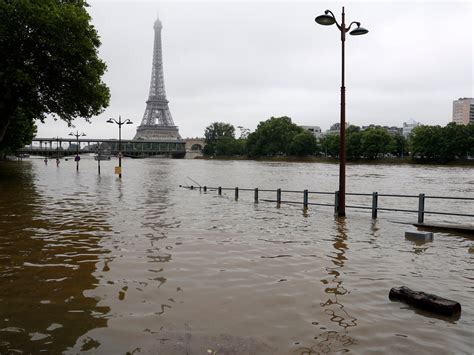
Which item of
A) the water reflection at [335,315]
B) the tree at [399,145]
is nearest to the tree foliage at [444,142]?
the tree at [399,145]

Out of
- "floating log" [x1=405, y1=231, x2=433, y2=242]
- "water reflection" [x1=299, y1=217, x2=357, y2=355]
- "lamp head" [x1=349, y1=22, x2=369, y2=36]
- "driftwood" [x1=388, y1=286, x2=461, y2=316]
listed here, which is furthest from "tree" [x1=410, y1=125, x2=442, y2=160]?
"driftwood" [x1=388, y1=286, x2=461, y2=316]

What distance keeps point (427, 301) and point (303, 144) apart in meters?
139

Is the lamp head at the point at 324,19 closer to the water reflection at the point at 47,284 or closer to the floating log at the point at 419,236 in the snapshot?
the floating log at the point at 419,236

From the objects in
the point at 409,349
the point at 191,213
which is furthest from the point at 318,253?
the point at 191,213

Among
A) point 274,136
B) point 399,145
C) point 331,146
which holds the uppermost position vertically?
point 274,136

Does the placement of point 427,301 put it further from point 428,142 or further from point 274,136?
point 274,136

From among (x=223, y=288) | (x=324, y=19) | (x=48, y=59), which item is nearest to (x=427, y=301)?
(x=223, y=288)

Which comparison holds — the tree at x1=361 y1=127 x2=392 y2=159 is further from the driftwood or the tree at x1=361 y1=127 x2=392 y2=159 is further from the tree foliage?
the driftwood

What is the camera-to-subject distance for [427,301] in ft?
19.8

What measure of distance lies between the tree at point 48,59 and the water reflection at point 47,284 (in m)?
19.1

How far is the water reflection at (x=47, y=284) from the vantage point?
500 cm

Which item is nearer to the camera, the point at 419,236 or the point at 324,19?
the point at 419,236

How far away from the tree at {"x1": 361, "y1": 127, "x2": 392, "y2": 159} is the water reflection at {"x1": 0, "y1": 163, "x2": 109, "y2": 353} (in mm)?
114771

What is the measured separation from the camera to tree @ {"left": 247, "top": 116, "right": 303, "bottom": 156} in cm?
15300
